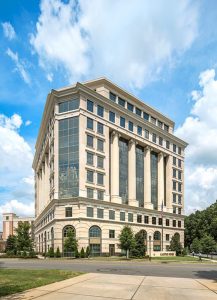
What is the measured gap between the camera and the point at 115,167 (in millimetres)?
73875

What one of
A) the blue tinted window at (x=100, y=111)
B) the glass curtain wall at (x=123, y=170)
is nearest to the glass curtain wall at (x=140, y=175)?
the glass curtain wall at (x=123, y=170)

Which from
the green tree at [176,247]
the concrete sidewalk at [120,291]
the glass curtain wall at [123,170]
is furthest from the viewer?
the green tree at [176,247]

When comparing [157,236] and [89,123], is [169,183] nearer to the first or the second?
[157,236]

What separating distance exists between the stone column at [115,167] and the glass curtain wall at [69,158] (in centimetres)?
1093

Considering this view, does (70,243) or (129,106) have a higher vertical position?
(129,106)

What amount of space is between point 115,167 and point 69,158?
1230cm

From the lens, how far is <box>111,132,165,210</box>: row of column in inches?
2876

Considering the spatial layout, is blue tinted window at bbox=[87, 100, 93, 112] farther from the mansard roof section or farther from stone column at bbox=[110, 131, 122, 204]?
stone column at bbox=[110, 131, 122, 204]

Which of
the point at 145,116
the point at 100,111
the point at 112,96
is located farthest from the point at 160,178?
the point at 100,111

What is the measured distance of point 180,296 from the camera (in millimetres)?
13906

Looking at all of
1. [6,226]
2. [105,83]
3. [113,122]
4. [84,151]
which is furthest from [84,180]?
[6,226]

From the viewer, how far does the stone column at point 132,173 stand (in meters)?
77.6

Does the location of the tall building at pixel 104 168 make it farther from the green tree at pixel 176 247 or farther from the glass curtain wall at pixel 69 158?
the green tree at pixel 176 247

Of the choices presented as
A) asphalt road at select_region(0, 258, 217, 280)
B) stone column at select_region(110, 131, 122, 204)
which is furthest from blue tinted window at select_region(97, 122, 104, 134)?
asphalt road at select_region(0, 258, 217, 280)
